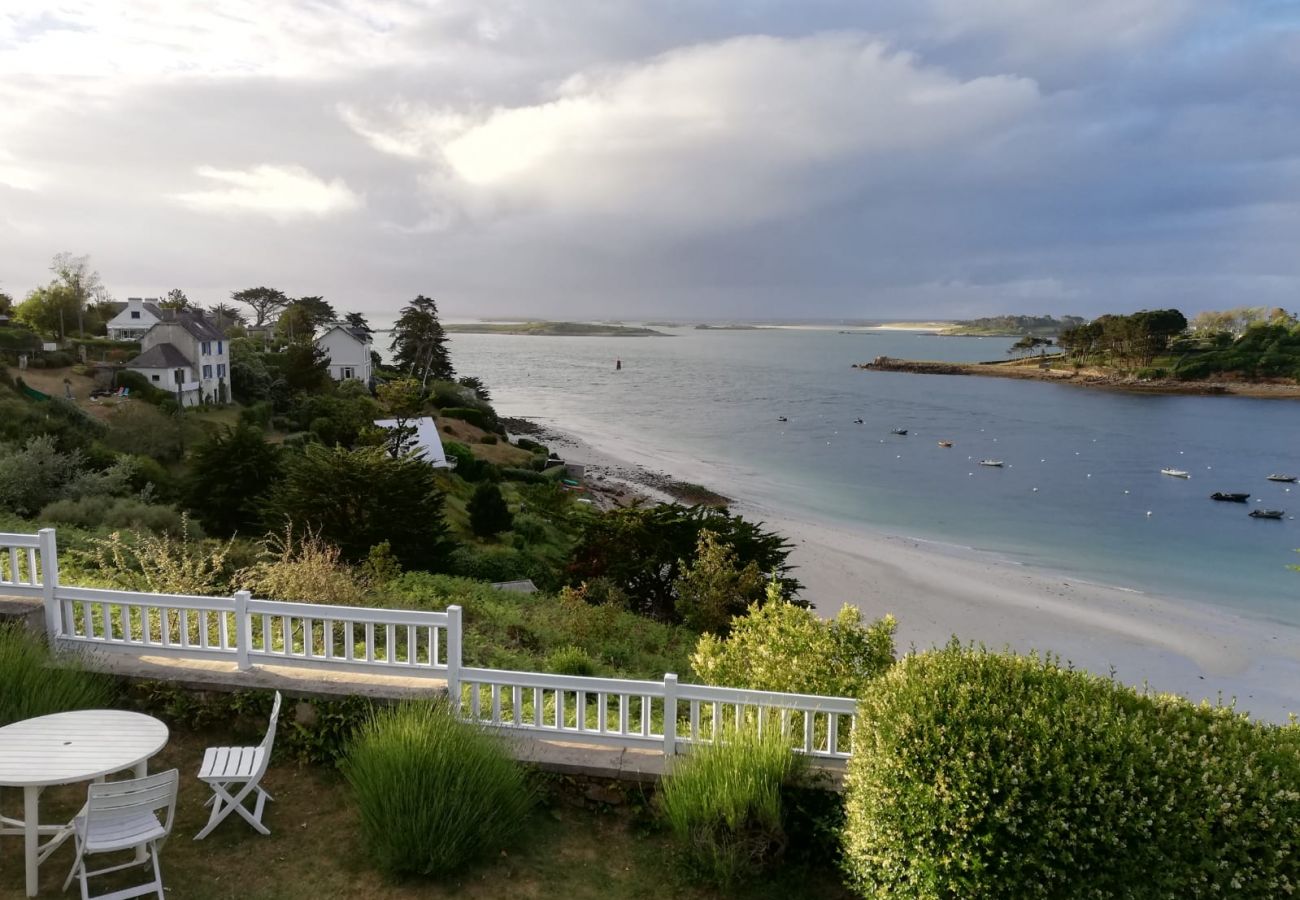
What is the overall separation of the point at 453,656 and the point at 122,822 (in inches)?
95.9

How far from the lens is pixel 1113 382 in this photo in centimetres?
11406

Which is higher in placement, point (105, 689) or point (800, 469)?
point (105, 689)

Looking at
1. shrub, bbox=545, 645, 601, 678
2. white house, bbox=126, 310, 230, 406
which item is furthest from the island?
shrub, bbox=545, 645, 601, 678

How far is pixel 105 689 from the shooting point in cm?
676

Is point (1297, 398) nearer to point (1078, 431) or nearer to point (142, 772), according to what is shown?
point (1078, 431)

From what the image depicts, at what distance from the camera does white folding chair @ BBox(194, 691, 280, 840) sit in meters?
5.53

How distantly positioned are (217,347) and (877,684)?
50.9 m

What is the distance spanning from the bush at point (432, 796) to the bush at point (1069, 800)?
7.94 feet

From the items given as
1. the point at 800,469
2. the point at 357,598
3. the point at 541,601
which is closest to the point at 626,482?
the point at 800,469

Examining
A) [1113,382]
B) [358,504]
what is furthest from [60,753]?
[1113,382]

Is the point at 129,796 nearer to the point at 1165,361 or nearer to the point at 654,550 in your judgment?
the point at 654,550

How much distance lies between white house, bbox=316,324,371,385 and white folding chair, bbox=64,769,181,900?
63.4 metres

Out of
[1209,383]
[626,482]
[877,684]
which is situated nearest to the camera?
[877,684]

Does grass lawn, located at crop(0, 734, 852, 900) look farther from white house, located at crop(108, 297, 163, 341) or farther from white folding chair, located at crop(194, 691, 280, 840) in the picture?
white house, located at crop(108, 297, 163, 341)
